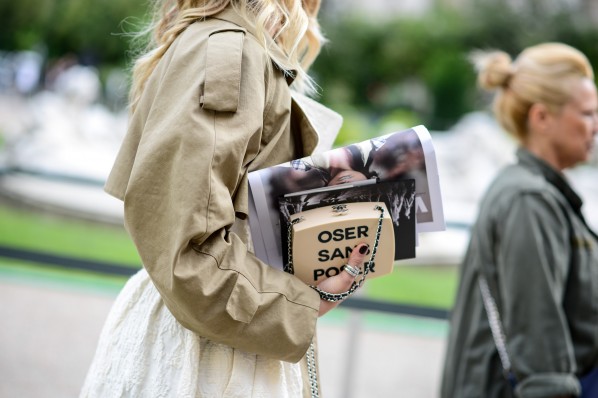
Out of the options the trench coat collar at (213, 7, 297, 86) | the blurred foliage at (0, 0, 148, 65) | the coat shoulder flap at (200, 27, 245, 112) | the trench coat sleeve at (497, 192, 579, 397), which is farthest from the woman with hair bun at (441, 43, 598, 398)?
the blurred foliage at (0, 0, 148, 65)

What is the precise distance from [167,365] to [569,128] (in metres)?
1.97

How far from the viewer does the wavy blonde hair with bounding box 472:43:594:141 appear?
3.10m

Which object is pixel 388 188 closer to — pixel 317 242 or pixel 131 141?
pixel 317 242

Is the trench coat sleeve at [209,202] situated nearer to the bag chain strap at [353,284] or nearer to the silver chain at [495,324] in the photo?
the bag chain strap at [353,284]

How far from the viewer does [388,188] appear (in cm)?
182

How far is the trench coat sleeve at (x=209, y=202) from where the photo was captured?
161cm

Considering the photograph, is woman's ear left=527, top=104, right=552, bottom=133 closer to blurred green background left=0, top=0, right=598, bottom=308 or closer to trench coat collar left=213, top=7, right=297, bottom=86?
trench coat collar left=213, top=7, right=297, bottom=86

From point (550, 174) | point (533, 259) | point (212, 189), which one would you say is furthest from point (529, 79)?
point (212, 189)

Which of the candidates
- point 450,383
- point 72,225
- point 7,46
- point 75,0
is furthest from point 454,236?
point 7,46

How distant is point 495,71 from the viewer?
3.26 m

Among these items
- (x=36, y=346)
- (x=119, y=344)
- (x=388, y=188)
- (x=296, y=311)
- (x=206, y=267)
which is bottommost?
(x=36, y=346)

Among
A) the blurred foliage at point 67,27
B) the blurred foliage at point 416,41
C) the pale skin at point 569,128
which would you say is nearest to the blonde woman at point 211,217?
the pale skin at point 569,128

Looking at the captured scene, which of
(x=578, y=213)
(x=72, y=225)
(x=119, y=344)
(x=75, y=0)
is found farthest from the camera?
(x=75, y=0)

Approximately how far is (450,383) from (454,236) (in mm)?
5418
